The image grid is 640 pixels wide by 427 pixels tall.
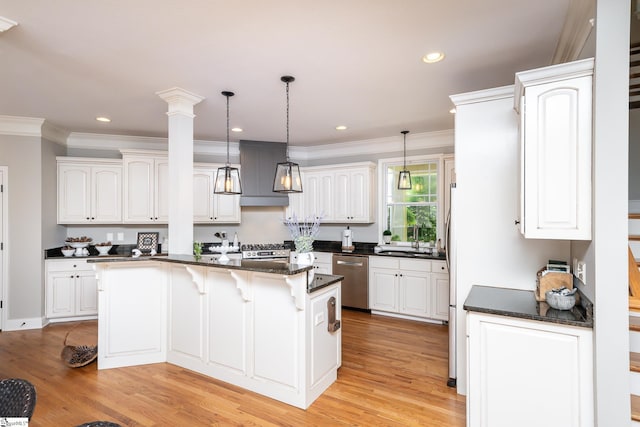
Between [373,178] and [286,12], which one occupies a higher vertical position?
[286,12]

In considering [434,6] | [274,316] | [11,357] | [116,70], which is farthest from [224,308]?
[434,6]

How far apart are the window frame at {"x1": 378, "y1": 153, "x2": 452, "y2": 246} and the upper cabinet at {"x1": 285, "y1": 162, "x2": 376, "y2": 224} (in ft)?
0.46

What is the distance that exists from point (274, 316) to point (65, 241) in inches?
166

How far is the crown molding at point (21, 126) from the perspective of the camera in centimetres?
415

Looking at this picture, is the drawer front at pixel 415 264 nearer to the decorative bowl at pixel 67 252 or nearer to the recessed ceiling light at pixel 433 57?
the recessed ceiling light at pixel 433 57

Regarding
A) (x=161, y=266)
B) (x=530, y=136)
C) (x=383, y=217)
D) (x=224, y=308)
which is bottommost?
(x=224, y=308)

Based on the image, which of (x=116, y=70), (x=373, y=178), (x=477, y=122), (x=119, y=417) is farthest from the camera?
(x=373, y=178)

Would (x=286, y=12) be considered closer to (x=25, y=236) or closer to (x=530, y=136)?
(x=530, y=136)

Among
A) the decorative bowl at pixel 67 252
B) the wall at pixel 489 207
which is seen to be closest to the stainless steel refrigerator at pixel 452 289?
the wall at pixel 489 207

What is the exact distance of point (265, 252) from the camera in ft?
17.8

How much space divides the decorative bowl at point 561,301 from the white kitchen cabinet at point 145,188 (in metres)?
4.97

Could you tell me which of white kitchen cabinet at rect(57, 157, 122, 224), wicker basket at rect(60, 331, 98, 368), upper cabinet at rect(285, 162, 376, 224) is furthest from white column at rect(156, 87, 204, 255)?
upper cabinet at rect(285, 162, 376, 224)

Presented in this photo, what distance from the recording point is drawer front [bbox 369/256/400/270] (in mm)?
4738

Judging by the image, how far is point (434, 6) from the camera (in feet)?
6.38
